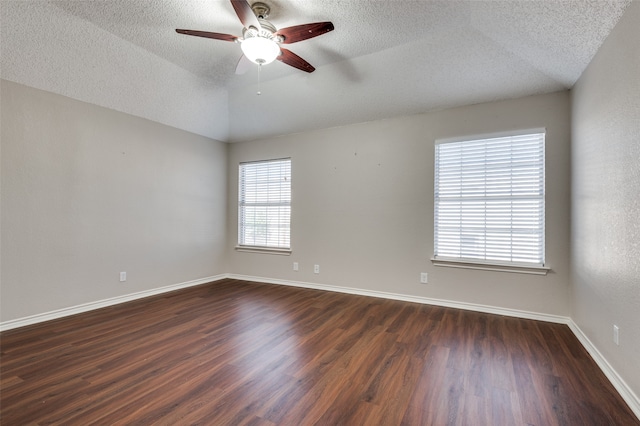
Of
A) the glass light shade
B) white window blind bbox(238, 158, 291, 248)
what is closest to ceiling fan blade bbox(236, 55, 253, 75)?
the glass light shade

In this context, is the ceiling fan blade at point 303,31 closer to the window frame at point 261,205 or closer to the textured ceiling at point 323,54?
the textured ceiling at point 323,54

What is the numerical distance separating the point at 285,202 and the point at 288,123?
1.30 metres

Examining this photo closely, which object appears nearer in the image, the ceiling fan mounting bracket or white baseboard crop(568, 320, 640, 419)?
white baseboard crop(568, 320, 640, 419)

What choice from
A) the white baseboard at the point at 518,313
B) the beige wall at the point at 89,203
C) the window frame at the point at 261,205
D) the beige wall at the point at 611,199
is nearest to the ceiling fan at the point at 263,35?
the beige wall at the point at 611,199

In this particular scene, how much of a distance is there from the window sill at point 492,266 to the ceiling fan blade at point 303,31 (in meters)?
2.94

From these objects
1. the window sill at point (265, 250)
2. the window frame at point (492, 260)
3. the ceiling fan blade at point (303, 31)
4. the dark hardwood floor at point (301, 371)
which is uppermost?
the ceiling fan blade at point (303, 31)

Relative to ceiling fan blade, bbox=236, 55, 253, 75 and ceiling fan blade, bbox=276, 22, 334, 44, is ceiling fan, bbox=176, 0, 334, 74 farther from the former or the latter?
ceiling fan blade, bbox=236, 55, 253, 75

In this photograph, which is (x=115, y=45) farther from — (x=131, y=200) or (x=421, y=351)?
(x=421, y=351)

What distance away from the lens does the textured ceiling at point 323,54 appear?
7.88 feet

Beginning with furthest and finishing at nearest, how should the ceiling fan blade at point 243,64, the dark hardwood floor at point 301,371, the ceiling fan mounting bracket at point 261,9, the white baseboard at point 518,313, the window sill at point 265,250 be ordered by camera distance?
the window sill at point 265,250
the ceiling fan blade at point 243,64
the ceiling fan mounting bracket at point 261,9
the white baseboard at point 518,313
the dark hardwood floor at point 301,371

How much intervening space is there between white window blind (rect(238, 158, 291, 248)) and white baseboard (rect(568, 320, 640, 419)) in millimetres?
3782

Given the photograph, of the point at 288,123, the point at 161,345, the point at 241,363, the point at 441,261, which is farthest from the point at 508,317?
Answer: the point at 288,123

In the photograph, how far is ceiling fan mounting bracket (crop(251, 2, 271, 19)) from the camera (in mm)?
2354

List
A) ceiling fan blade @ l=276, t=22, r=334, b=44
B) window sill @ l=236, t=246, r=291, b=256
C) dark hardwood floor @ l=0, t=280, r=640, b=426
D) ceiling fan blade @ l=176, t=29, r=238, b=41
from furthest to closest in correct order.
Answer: window sill @ l=236, t=246, r=291, b=256 < ceiling fan blade @ l=176, t=29, r=238, b=41 < ceiling fan blade @ l=276, t=22, r=334, b=44 < dark hardwood floor @ l=0, t=280, r=640, b=426
